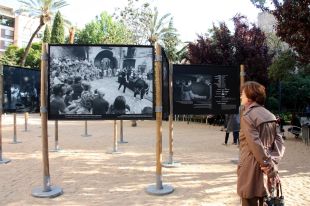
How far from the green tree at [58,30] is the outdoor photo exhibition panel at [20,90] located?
37.2 meters

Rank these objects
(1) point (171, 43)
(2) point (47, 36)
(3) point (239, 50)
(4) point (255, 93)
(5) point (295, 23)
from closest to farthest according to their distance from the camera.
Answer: (4) point (255, 93) → (5) point (295, 23) → (3) point (239, 50) → (1) point (171, 43) → (2) point (47, 36)

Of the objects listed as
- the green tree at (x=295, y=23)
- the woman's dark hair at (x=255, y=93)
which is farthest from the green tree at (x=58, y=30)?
the woman's dark hair at (x=255, y=93)

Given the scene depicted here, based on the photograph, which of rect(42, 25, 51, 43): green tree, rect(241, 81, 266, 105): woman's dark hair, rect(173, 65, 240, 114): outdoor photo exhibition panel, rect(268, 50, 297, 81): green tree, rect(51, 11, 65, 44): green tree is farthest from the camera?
rect(42, 25, 51, 43): green tree

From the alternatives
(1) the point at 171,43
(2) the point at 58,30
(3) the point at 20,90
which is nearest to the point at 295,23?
(3) the point at 20,90

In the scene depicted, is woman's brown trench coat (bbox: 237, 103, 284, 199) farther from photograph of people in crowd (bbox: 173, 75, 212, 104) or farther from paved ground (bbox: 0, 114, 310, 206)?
photograph of people in crowd (bbox: 173, 75, 212, 104)

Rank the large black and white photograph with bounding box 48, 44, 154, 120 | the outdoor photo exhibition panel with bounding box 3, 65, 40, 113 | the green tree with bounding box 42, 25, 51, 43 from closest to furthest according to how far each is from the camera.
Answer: the large black and white photograph with bounding box 48, 44, 154, 120, the outdoor photo exhibition panel with bounding box 3, 65, 40, 113, the green tree with bounding box 42, 25, 51, 43

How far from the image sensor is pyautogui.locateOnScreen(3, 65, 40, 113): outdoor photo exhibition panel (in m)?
11.0

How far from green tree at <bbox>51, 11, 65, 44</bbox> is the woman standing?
151 feet

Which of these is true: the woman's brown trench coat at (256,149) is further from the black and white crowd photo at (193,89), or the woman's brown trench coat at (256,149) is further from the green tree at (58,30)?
the green tree at (58,30)

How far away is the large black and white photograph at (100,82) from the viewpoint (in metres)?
6.69

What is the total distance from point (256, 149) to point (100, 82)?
12.4ft

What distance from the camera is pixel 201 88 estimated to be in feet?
29.4

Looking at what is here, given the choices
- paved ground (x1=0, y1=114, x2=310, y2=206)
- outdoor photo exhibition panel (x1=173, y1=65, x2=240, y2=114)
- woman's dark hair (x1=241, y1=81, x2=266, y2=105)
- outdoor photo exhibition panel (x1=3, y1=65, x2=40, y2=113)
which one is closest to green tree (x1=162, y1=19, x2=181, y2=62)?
paved ground (x1=0, y1=114, x2=310, y2=206)

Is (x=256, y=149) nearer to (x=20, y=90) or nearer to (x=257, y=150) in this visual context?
(x=257, y=150)
